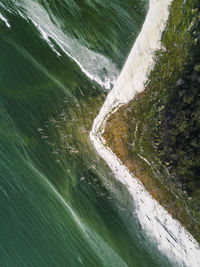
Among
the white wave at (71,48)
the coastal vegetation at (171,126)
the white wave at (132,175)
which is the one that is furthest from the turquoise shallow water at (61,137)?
the coastal vegetation at (171,126)

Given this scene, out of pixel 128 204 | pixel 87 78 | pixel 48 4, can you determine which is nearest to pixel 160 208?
pixel 128 204

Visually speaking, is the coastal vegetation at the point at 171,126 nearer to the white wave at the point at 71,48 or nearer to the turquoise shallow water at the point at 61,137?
the turquoise shallow water at the point at 61,137

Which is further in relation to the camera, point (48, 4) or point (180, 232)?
point (180, 232)

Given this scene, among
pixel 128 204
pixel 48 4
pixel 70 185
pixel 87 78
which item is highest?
pixel 48 4

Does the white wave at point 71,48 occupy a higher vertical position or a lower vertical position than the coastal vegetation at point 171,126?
higher

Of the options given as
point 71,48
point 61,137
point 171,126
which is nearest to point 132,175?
point 171,126

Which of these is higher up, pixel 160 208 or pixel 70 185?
pixel 70 185

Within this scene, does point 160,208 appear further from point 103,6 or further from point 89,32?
point 103,6

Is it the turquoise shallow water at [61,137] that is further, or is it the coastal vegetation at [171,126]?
the turquoise shallow water at [61,137]
